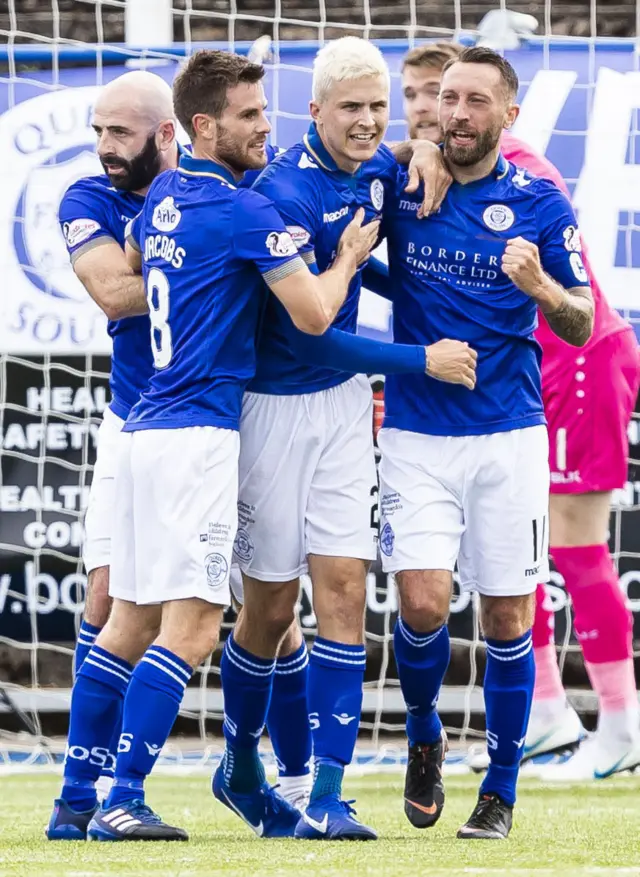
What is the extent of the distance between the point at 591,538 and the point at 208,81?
253 centimetres

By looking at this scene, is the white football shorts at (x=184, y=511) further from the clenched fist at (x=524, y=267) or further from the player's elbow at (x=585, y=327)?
the player's elbow at (x=585, y=327)

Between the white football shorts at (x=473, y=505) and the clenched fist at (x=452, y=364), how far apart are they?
0.22m

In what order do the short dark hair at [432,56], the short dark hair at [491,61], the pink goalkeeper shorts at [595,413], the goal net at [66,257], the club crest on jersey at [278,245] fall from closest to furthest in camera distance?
the club crest on jersey at [278,245], the short dark hair at [491,61], the short dark hair at [432,56], the pink goalkeeper shorts at [595,413], the goal net at [66,257]

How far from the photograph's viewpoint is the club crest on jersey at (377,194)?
4.52 metres

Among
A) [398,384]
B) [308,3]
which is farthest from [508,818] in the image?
[308,3]

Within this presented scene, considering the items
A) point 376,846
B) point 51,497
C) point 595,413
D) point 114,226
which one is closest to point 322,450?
point 114,226

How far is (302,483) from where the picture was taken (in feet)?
14.5

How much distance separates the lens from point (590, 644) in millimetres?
6070

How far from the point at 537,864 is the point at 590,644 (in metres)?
2.48

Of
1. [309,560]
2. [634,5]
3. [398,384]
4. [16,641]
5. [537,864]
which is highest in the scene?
[634,5]

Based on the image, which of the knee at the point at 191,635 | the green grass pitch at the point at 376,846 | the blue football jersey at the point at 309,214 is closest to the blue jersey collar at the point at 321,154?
the blue football jersey at the point at 309,214

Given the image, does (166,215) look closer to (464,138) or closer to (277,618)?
(464,138)

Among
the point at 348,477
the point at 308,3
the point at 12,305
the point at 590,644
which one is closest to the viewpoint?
the point at 348,477

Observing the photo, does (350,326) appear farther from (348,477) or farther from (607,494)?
(607,494)
